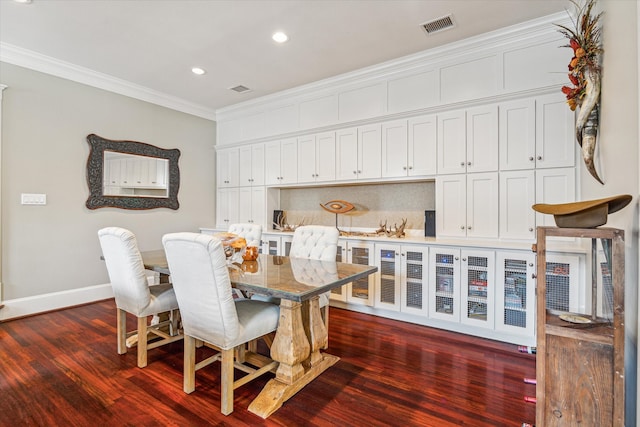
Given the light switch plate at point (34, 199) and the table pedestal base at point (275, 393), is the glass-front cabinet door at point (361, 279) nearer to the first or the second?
the table pedestal base at point (275, 393)

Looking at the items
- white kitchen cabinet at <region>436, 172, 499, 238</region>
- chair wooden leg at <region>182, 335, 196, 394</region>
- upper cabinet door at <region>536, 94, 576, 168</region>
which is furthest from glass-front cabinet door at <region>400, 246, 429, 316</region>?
chair wooden leg at <region>182, 335, 196, 394</region>

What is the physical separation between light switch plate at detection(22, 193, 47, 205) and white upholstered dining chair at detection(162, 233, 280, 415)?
2.77 m

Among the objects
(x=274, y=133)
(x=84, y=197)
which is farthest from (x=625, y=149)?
(x=84, y=197)

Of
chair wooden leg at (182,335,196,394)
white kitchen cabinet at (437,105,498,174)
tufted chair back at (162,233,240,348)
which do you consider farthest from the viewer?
white kitchen cabinet at (437,105,498,174)

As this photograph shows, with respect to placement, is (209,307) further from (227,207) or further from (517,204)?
(227,207)

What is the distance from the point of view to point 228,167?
519 centimetres

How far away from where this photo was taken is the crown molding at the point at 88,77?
3297mm

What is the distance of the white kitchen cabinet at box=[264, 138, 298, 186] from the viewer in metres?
4.37

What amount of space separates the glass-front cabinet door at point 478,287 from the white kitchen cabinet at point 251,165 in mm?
3064

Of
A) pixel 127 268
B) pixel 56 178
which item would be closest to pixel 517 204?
pixel 127 268

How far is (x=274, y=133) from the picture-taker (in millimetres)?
4543

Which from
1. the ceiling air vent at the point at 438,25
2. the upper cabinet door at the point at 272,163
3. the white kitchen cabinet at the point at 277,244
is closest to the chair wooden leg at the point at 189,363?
the white kitchen cabinet at the point at 277,244

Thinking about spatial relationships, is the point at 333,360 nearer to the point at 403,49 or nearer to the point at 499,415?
the point at 499,415

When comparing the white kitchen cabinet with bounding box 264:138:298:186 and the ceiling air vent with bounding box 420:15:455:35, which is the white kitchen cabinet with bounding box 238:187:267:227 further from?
the ceiling air vent with bounding box 420:15:455:35
